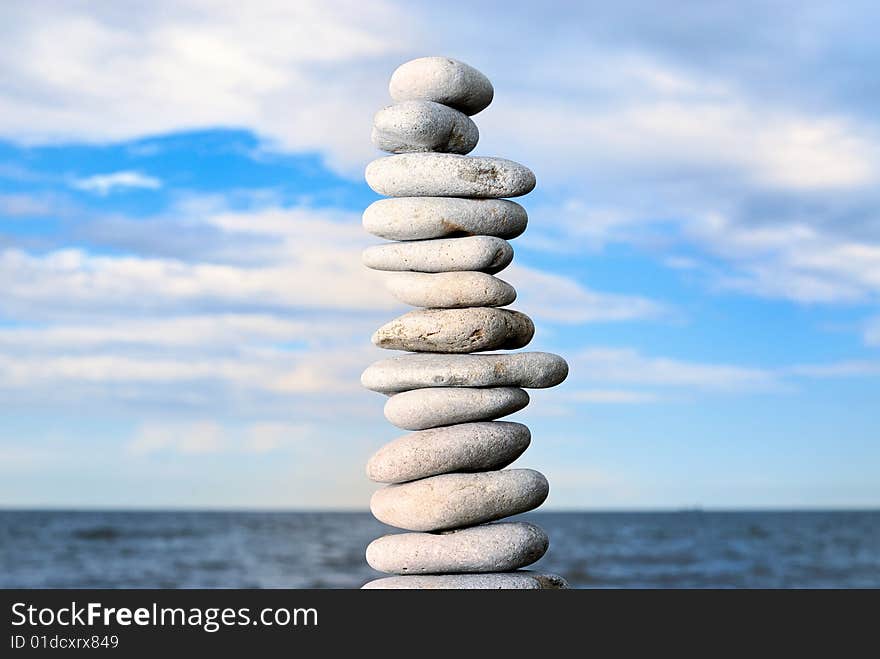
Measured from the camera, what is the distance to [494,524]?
7.30 metres

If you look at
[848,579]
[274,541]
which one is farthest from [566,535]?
[848,579]

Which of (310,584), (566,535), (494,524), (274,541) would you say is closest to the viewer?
(494,524)

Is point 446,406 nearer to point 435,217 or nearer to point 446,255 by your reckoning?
point 446,255

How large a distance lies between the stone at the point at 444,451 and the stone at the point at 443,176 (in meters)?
1.61

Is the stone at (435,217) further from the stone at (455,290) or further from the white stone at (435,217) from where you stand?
the stone at (455,290)

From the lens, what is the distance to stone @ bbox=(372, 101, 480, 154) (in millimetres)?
7355

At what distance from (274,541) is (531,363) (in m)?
35.6

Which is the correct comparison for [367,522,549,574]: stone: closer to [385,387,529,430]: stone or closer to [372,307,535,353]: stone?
[385,387,529,430]: stone

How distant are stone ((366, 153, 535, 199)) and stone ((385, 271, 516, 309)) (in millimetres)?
575

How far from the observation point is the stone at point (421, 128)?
736 cm

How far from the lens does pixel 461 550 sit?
702 cm
